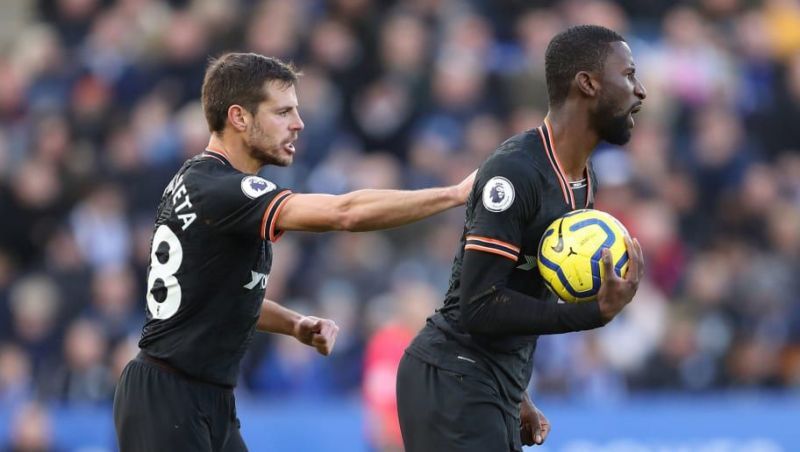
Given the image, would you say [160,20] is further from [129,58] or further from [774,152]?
[774,152]

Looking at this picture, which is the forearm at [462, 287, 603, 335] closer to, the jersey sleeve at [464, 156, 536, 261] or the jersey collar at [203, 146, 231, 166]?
the jersey sleeve at [464, 156, 536, 261]

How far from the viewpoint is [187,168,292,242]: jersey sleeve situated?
5.81m

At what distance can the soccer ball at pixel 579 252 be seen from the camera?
5.48 meters

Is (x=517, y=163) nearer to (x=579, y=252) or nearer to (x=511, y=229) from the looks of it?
(x=511, y=229)

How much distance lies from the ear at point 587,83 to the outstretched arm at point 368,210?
1.90ft

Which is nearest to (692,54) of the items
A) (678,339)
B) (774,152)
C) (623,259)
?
(774,152)

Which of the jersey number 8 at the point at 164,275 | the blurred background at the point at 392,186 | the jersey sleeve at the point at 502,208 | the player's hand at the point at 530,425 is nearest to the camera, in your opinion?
the jersey sleeve at the point at 502,208

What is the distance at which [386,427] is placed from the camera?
1043cm

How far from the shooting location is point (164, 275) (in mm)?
6125

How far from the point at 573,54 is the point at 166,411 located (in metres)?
2.29

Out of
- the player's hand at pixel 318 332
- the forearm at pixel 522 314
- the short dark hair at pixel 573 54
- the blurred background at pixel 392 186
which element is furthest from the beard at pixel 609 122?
the blurred background at pixel 392 186

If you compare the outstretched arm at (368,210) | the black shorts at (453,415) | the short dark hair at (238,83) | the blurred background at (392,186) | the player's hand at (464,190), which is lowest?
the black shorts at (453,415)

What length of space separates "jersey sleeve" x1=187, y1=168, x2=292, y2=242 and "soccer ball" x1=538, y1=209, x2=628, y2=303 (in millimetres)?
1114

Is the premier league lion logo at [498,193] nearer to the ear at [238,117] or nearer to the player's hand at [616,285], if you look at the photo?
the player's hand at [616,285]
